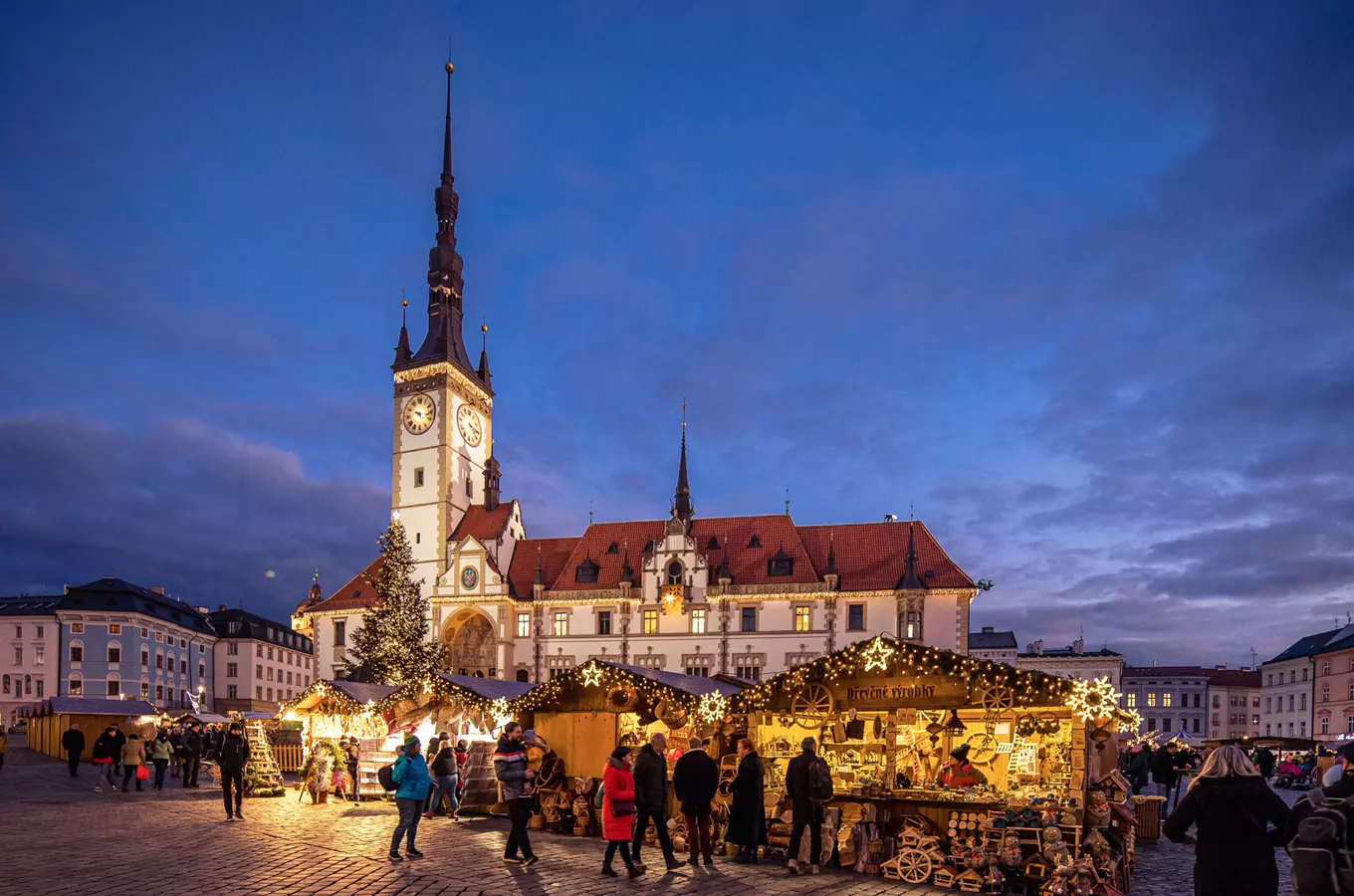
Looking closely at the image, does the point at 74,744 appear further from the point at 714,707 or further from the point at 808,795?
the point at 808,795

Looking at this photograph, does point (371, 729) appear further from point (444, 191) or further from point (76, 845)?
point (444, 191)

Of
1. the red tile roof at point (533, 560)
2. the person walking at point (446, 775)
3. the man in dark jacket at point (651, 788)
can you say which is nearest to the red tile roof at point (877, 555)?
the red tile roof at point (533, 560)

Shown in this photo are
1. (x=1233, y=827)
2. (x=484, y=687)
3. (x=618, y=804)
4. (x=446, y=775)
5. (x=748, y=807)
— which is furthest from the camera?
(x=484, y=687)

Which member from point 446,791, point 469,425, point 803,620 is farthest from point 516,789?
point 469,425

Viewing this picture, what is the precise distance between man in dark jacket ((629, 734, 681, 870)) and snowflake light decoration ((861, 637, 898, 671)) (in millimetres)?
3466

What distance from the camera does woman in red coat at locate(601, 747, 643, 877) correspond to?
10969mm

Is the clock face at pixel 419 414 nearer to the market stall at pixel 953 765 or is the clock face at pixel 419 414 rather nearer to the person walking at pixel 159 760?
the person walking at pixel 159 760

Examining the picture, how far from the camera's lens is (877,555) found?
1815 inches

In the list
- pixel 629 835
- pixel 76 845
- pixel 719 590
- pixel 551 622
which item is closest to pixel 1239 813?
pixel 629 835

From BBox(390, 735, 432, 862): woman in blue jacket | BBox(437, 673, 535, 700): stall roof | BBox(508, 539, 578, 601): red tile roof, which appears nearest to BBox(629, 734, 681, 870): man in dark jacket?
BBox(390, 735, 432, 862): woman in blue jacket

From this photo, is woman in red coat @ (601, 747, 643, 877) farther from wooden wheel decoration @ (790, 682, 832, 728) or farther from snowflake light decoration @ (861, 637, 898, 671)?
snowflake light decoration @ (861, 637, 898, 671)

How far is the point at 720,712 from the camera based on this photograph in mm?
14531

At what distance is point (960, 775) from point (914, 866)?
1.51 m

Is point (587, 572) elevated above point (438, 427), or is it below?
below
